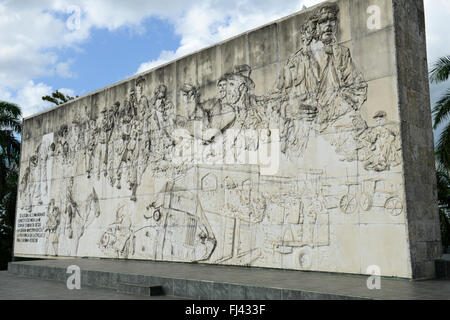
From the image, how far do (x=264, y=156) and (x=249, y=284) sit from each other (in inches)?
113

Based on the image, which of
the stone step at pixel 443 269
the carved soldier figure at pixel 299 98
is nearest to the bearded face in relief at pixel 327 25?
the carved soldier figure at pixel 299 98

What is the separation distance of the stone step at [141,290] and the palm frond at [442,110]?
32.2ft

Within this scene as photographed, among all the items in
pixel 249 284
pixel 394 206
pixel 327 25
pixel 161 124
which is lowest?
pixel 249 284

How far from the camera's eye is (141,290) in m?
7.11

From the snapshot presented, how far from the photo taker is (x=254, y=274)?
7.25 m

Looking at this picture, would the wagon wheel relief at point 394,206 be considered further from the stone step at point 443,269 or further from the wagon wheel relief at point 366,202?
the stone step at point 443,269

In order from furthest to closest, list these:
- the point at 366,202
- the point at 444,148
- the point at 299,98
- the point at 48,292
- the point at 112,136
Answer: the point at 444,148 → the point at 112,136 → the point at 299,98 → the point at 48,292 → the point at 366,202

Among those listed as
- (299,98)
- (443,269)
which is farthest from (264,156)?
(443,269)

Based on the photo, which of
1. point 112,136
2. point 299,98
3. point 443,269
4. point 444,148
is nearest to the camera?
point 443,269

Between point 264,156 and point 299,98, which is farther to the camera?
point 264,156

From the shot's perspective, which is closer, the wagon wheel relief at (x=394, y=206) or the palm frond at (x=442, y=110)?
the wagon wheel relief at (x=394, y=206)

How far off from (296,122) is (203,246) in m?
3.13

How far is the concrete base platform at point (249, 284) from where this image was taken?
530 cm

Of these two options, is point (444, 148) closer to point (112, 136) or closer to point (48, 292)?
point (112, 136)
